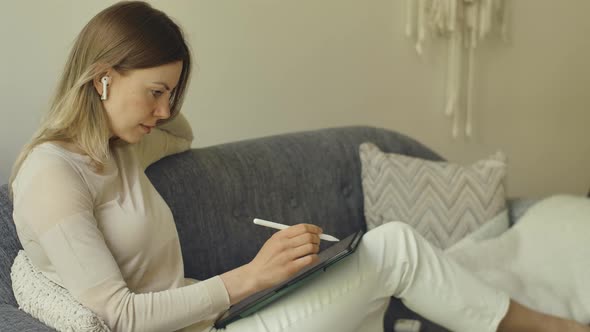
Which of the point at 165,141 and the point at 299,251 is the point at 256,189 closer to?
the point at 165,141

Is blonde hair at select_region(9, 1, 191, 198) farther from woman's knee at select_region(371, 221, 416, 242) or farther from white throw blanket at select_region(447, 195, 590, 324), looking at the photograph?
white throw blanket at select_region(447, 195, 590, 324)

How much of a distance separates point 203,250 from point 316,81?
0.89 m

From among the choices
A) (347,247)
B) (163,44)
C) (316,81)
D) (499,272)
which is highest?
(163,44)

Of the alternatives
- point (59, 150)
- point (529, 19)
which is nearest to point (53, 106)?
point (59, 150)

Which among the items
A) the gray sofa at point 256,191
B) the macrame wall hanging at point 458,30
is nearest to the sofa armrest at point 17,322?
the gray sofa at point 256,191

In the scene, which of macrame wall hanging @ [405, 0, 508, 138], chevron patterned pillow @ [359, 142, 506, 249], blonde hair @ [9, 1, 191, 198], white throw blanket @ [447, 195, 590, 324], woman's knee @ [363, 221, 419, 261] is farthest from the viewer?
macrame wall hanging @ [405, 0, 508, 138]

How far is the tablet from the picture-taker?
1220 millimetres

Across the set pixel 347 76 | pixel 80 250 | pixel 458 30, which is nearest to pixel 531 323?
pixel 80 250

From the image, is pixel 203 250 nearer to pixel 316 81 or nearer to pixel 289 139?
pixel 289 139

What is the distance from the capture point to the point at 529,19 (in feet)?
9.13

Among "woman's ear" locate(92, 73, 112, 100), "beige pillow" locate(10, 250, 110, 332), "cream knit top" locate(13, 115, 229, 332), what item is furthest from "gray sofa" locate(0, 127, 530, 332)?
"woman's ear" locate(92, 73, 112, 100)

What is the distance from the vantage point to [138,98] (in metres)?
1.24

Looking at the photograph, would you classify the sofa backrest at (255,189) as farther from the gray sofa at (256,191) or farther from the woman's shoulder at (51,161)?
the woman's shoulder at (51,161)

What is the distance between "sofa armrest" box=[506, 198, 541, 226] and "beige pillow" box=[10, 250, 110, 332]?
4.37 feet
